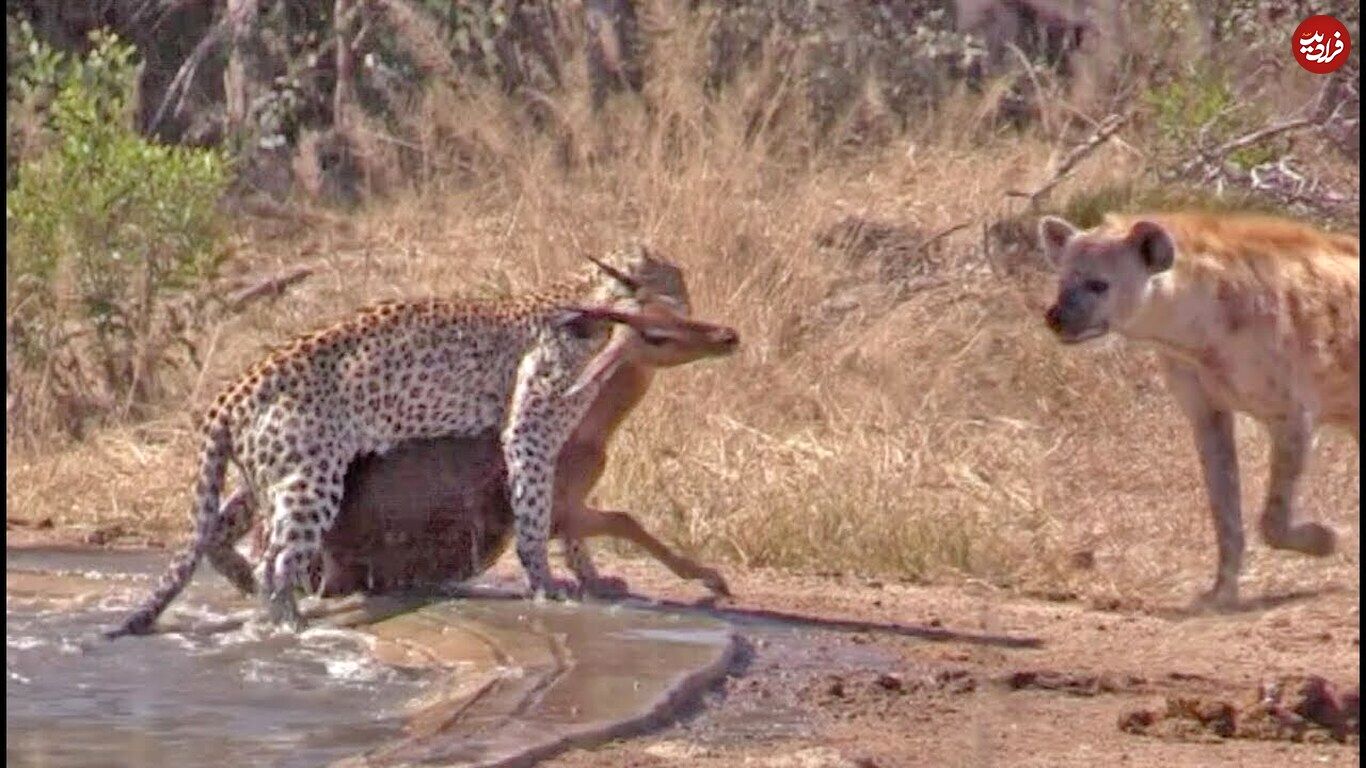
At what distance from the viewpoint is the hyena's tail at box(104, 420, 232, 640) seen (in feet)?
25.8

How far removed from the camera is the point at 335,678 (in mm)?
7121

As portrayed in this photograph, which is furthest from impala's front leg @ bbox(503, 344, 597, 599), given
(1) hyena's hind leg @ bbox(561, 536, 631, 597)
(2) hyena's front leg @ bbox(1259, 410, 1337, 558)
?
(2) hyena's front leg @ bbox(1259, 410, 1337, 558)

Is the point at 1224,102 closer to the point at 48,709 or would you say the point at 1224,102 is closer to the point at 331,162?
the point at 331,162

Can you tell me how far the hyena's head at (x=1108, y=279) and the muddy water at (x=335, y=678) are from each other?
135 centimetres

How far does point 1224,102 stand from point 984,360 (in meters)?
1.58

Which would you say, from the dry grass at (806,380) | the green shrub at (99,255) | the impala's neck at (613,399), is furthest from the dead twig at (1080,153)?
the impala's neck at (613,399)

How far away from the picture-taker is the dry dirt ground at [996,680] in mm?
6375

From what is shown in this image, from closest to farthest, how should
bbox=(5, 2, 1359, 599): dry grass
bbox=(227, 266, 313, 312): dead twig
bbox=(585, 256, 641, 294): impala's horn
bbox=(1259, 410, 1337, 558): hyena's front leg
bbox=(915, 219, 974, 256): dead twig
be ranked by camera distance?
bbox=(1259, 410, 1337, 558): hyena's front leg
bbox=(585, 256, 641, 294): impala's horn
bbox=(5, 2, 1359, 599): dry grass
bbox=(915, 219, 974, 256): dead twig
bbox=(227, 266, 313, 312): dead twig

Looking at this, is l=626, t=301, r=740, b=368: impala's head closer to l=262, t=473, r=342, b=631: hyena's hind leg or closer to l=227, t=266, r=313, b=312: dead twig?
l=262, t=473, r=342, b=631: hyena's hind leg

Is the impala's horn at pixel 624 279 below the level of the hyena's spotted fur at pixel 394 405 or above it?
above

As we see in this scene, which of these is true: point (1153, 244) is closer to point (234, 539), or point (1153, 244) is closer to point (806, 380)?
point (234, 539)

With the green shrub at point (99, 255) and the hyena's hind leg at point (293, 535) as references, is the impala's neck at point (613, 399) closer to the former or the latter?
the hyena's hind leg at point (293, 535)

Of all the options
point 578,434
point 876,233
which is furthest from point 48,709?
point 876,233

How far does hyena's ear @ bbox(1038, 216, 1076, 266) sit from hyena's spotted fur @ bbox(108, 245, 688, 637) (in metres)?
1.09
